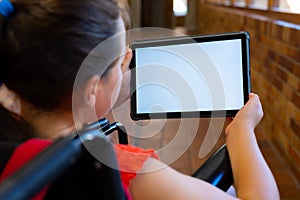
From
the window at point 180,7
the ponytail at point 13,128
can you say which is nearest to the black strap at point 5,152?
the ponytail at point 13,128

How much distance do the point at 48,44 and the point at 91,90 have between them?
0.39 ft

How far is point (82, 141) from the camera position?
44cm

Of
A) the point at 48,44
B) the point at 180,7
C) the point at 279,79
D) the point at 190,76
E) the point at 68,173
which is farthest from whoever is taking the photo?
the point at 180,7

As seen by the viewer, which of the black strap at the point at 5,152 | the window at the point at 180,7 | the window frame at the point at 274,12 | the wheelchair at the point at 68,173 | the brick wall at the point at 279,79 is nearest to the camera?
the wheelchair at the point at 68,173

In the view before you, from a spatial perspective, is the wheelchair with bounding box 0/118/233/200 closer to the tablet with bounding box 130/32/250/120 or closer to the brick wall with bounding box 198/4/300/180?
the tablet with bounding box 130/32/250/120

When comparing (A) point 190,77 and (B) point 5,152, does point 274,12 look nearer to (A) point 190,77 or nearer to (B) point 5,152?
(A) point 190,77

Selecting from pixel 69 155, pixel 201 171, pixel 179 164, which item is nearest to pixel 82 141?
pixel 69 155

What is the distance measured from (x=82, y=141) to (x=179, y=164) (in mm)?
1886

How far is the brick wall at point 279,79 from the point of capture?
2246mm

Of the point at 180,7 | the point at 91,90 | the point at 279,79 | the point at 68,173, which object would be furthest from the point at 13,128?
the point at 180,7

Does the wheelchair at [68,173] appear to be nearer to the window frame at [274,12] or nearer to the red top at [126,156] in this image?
→ the red top at [126,156]

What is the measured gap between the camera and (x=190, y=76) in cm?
98

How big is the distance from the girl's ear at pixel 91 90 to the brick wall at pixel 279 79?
167 centimetres

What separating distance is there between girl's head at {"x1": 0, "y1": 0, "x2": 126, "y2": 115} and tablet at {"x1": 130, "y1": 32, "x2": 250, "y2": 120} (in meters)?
0.27
